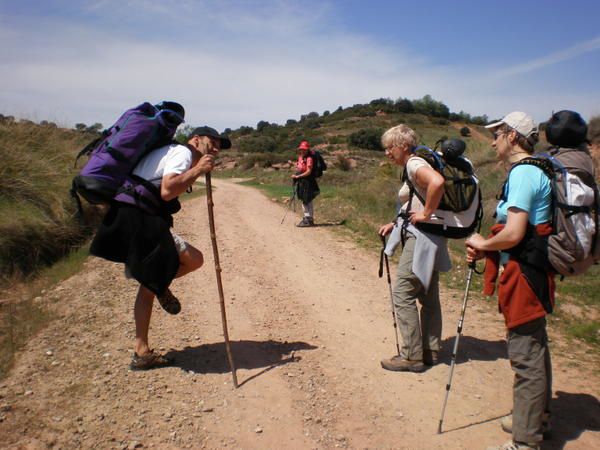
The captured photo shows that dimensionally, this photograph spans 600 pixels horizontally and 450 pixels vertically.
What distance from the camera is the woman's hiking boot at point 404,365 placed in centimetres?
411

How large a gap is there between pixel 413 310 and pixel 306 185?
6964 millimetres

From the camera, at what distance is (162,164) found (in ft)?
11.5

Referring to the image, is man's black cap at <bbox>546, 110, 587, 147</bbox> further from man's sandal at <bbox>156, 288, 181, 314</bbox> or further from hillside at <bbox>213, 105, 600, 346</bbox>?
man's sandal at <bbox>156, 288, 181, 314</bbox>

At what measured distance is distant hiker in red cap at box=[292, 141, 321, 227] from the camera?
10766 millimetres

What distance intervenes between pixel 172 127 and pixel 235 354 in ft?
7.03

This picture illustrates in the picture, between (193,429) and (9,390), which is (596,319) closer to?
(193,429)

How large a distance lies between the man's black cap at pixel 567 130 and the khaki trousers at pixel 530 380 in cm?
111

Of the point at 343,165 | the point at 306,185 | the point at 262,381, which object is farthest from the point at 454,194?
the point at 343,165

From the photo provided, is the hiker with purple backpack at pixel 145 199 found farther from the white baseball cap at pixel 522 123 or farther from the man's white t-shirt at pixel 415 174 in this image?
the white baseball cap at pixel 522 123

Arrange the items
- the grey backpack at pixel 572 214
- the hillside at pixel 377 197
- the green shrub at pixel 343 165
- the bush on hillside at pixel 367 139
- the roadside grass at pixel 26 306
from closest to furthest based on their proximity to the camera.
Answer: the grey backpack at pixel 572 214
the roadside grass at pixel 26 306
the hillside at pixel 377 197
the green shrub at pixel 343 165
the bush on hillside at pixel 367 139

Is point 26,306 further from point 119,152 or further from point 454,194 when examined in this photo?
point 454,194

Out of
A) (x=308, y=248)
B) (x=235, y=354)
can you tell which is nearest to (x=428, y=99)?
(x=308, y=248)

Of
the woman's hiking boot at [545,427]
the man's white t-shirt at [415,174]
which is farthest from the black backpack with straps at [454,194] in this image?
the woman's hiking boot at [545,427]

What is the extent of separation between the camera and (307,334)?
4922 millimetres
